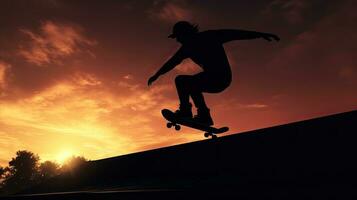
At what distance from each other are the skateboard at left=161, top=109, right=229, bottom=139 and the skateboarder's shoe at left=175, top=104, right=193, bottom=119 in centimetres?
8

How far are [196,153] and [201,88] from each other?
1543 mm

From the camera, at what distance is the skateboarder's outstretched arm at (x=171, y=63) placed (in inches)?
279

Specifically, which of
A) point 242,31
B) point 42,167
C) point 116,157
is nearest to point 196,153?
point 242,31

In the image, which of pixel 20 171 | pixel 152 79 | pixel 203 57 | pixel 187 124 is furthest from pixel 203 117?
pixel 20 171

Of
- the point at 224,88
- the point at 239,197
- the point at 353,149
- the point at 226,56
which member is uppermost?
the point at 226,56

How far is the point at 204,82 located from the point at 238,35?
3.99ft

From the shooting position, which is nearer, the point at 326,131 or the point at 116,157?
the point at 326,131

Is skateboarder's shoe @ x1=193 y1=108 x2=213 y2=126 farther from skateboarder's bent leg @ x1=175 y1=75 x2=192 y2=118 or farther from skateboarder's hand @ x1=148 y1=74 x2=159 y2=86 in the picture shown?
skateboarder's hand @ x1=148 y1=74 x2=159 y2=86

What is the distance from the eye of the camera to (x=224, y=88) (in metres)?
7.04

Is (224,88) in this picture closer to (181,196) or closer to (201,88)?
(201,88)

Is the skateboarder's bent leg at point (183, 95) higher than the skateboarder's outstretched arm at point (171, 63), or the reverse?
the skateboarder's outstretched arm at point (171, 63)

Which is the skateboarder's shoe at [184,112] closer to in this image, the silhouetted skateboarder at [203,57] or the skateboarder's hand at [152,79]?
the silhouetted skateboarder at [203,57]

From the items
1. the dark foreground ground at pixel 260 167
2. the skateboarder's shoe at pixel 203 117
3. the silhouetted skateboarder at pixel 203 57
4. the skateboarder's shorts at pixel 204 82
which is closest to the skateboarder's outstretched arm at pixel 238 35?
the silhouetted skateboarder at pixel 203 57

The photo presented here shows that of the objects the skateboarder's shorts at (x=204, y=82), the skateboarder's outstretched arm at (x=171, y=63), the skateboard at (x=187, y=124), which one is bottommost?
the skateboard at (x=187, y=124)
